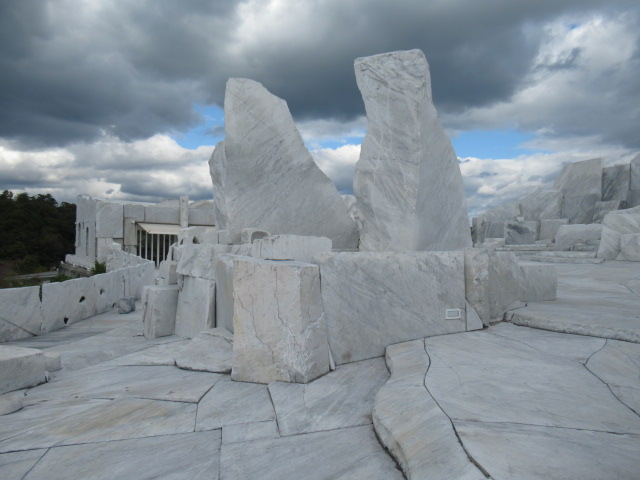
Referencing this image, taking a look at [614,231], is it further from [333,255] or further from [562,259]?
[333,255]

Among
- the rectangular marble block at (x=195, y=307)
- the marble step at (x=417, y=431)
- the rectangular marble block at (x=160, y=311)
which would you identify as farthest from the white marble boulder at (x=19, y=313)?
the marble step at (x=417, y=431)

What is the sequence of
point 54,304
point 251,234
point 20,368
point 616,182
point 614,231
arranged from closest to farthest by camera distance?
point 20,368 → point 251,234 → point 54,304 → point 614,231 → point 616,182

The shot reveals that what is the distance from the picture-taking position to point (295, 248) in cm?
362

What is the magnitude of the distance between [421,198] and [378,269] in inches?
73.8

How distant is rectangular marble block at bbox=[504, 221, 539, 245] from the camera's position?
12.8 meters

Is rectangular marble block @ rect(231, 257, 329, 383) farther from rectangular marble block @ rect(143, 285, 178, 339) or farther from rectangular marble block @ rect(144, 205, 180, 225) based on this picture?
rectangular marble block @ rect(144, 205, 180, 225)

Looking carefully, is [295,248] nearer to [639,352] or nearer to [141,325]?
[639,352]

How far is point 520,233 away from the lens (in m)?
12.9

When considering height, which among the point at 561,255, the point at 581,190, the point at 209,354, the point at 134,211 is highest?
the point at 581,190

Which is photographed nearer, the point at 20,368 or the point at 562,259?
the point at 20,368

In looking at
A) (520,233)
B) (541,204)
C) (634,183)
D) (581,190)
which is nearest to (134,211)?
(520,233)

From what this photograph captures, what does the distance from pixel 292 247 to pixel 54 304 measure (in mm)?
3869

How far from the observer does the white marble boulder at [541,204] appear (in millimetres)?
16422

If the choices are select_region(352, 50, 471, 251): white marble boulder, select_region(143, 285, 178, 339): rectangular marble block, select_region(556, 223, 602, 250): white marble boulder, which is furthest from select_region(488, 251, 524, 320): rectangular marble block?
select_region(556, 223, 602, 250): white marble boulder
